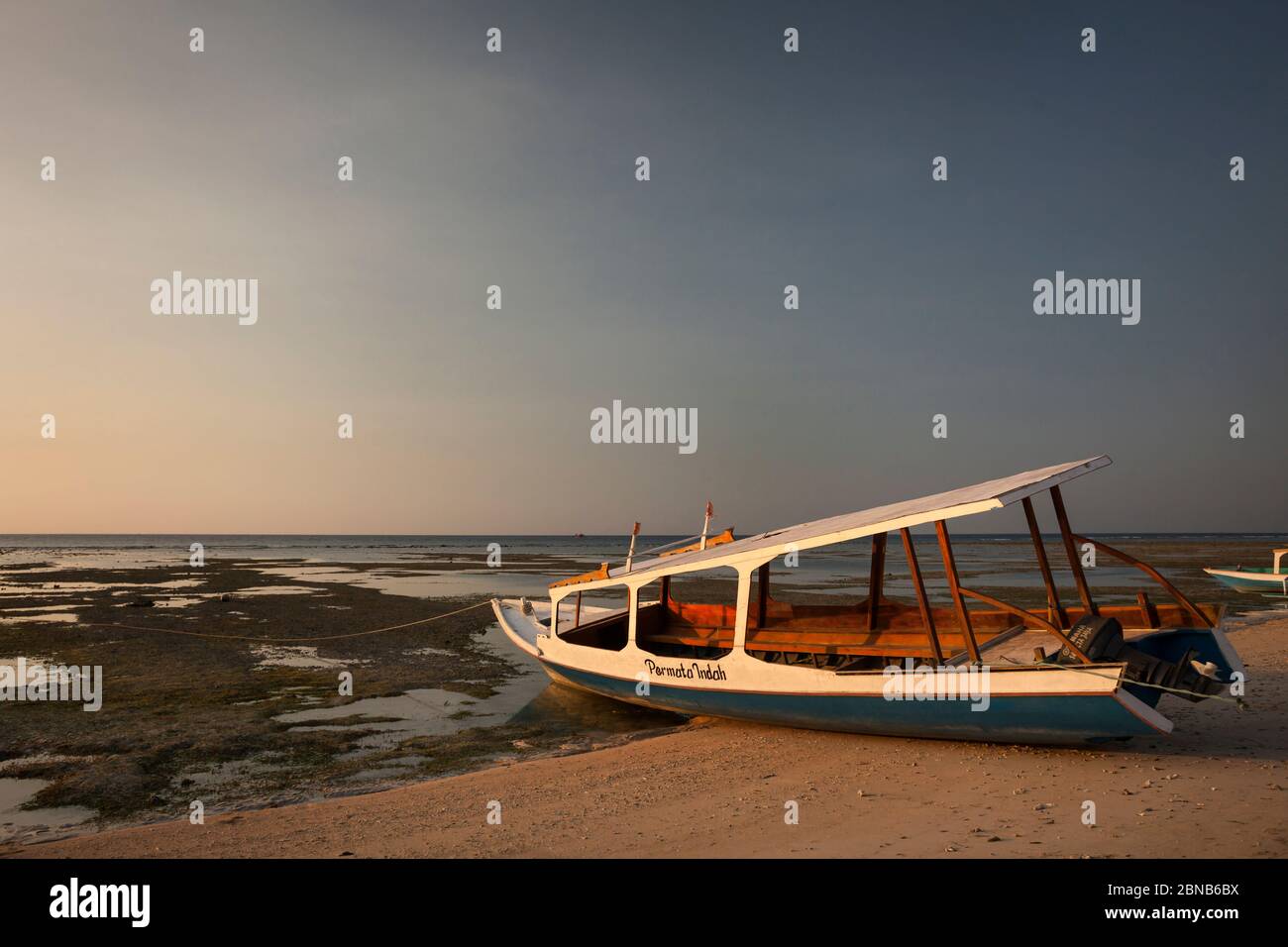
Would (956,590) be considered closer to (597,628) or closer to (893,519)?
(893,519)

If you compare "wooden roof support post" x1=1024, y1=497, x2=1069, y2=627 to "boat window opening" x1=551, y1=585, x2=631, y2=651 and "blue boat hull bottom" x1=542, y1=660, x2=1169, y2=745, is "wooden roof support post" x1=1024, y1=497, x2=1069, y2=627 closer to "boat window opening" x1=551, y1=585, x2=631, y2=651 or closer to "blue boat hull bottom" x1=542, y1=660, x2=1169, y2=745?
"blue boat hull bottom" x1=542, y1=660, x2=1169, y2=745

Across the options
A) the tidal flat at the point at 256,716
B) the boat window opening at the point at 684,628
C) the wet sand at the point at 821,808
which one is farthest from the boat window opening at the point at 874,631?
the tidal flat at the point at 256,716

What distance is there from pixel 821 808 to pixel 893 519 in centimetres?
399

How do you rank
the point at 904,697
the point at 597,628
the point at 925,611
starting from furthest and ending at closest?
1. the point at 597,628
2. the point at 925,611
3. the point at 904,697

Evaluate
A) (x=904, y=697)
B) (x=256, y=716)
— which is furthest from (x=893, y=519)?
(x=256, y=716)

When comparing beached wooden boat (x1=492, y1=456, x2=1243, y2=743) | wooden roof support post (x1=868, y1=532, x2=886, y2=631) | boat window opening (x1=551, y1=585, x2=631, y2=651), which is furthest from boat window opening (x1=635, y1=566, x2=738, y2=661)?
wooden roof support post (x1=868, y1=532, x2=886, y2=631)

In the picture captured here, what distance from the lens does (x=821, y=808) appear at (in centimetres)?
854

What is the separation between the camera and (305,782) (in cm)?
1043

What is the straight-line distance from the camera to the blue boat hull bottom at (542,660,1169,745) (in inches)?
370

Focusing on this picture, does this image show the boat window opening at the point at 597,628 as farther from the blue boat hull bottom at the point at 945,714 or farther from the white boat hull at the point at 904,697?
the blue boat hull bottom at the point at 945,714

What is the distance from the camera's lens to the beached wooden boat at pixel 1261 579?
35938 millimetres
